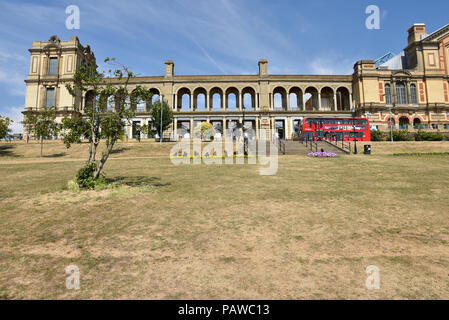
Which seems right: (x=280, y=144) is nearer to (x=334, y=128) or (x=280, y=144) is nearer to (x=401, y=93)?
(x=334, y=128)

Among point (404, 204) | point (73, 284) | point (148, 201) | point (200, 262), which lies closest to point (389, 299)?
point (200, 262)

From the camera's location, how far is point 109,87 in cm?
790

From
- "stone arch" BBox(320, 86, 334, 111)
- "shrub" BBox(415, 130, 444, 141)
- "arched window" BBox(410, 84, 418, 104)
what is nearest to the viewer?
"shrub" BBox(415, 130, 444, 141)

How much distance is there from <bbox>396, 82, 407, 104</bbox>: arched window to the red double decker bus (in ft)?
64.4

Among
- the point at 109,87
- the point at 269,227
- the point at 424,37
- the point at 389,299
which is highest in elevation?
the point at 424,37

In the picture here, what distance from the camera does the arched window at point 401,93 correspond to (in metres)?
41.5

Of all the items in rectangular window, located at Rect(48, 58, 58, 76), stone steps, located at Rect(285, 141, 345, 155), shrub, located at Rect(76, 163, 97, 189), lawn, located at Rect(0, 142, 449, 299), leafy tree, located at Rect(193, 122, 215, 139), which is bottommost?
lawn, located at Rect(0, 142, 449, 299)

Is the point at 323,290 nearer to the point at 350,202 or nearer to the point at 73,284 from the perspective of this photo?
the point at 73,284

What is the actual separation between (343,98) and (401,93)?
9.17m

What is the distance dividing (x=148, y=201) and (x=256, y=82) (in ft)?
135

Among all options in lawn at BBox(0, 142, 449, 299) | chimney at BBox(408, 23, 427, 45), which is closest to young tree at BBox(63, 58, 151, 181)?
lawn at BBox(0, 142, 449, 299)

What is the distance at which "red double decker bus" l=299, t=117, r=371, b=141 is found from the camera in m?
28.0

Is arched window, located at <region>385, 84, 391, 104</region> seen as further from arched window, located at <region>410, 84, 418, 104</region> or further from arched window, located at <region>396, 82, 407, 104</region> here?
arched window, located at <region>410, 84, 418, 104</region>

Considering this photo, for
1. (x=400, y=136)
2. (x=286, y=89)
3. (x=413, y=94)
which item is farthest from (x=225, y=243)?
(x=413, y=94)
